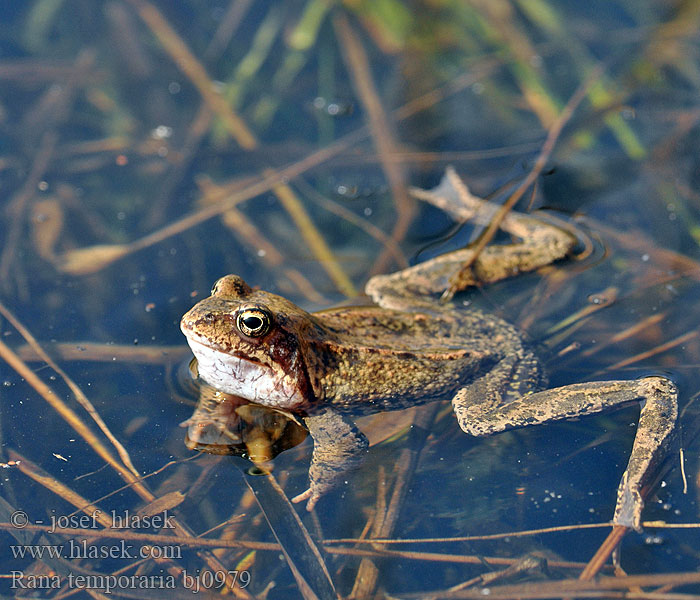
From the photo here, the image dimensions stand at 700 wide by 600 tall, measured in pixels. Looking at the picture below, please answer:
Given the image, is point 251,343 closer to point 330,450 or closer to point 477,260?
point 330,450

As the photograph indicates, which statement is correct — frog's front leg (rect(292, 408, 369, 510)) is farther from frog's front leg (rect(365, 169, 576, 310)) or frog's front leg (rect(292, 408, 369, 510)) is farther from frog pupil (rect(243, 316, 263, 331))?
frog's front leg (rect(365, 169, 576, 310))

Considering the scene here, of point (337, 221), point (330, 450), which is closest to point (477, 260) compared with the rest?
point (337, 221)

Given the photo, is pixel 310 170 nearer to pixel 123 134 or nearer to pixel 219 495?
pixel 123 134

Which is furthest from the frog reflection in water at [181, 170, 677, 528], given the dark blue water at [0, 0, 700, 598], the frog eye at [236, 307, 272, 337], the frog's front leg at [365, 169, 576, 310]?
the frog's front leg at [365, 169, 576, 310]

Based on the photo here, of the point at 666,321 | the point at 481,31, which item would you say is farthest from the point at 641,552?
the point at 481,31

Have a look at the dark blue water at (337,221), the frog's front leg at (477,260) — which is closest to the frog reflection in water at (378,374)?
the dark blue water at (337,221)

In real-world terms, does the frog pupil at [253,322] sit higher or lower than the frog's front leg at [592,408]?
higher

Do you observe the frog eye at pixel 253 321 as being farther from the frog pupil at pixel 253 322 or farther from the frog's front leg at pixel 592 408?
the frog's front leg at pixel 592 408
